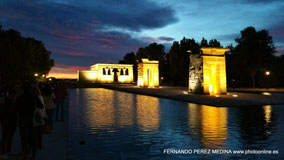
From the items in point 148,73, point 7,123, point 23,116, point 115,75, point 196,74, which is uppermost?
point 115,75

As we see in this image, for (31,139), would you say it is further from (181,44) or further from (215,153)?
(181,44)

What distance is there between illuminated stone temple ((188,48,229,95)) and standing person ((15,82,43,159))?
21.3m

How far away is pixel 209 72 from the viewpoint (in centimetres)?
2567

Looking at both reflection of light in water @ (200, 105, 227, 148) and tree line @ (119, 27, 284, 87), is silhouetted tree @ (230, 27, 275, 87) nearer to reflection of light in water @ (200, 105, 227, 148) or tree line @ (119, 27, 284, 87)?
tree line @ (119, 27, 284, 87)

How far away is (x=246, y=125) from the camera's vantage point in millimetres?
10047

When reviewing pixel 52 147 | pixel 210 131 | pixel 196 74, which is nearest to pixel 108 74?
pixel 196 74

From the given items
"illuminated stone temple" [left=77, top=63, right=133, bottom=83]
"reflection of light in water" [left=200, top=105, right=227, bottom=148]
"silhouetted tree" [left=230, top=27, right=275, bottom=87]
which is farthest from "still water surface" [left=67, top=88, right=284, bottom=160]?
"illuminated stone temple" [left=77, top=63, right=133, bottom=83]

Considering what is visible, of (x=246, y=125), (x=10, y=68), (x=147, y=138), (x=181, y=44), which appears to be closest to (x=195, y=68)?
(x=246, y=125)

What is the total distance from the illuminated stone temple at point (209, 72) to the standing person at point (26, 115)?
21.3 m

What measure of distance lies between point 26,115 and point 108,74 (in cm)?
7275

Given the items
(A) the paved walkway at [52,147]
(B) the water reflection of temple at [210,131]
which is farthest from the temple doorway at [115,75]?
(A) the paved walkway at [52,147]

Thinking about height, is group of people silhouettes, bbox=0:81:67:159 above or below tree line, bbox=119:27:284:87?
below

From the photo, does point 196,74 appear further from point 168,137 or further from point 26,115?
point 26,115

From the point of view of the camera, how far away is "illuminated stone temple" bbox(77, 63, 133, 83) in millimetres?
77625
